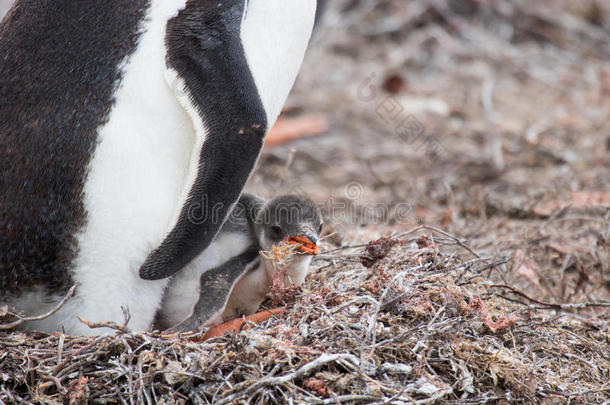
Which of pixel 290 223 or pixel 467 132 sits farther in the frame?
pixel 467 132

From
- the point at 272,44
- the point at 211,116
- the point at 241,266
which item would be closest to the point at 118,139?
the point at 211,116

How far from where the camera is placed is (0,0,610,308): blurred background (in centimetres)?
400

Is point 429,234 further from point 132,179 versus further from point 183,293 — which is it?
point 132,179

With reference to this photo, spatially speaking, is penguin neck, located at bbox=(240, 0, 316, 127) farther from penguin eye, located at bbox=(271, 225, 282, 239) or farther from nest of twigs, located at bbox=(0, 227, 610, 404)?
nest of twigs, located at bbox=(0, 227, 610, 404)

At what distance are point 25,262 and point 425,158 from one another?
4011mm

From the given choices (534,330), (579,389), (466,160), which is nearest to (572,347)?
(534,330)

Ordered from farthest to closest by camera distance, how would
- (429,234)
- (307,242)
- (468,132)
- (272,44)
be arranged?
(468,132)
(429,234)
(307,242)
(272,44)

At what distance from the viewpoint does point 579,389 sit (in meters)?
2.48

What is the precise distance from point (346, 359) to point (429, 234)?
1.17 m

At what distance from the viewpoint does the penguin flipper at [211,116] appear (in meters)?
2.54

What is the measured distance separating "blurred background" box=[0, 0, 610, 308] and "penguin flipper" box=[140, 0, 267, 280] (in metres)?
1.14

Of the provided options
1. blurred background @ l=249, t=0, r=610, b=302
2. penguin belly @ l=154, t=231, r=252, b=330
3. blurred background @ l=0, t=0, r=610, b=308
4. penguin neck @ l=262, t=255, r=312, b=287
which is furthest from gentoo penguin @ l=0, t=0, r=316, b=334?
blurred background @ l=249, t=0, r=610, b=302

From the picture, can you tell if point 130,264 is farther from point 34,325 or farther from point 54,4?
point 54,4

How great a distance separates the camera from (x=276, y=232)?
3.14 metres
